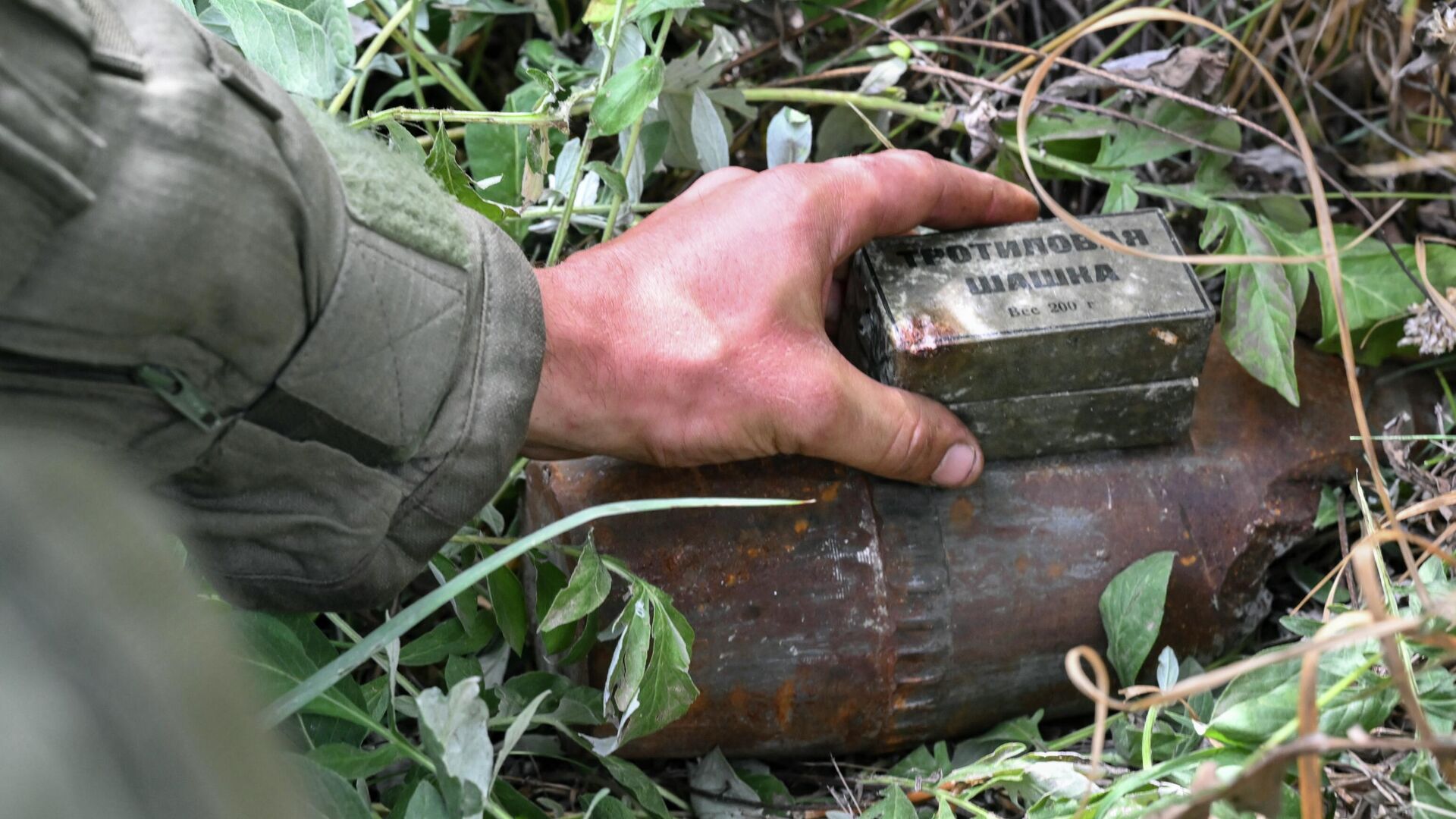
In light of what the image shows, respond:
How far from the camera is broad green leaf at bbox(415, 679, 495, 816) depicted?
1.05 metres

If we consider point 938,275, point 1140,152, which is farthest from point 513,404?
point 1140,152

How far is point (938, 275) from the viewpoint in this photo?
145 centimetres

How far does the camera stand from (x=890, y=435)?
53.5 inches

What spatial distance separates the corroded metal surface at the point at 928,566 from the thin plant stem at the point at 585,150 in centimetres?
31

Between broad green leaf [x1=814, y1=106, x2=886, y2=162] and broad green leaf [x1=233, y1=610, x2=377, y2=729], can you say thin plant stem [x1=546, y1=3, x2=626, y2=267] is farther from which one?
broad green leaf [x1=233, y1=610, x2=377, y2=729]

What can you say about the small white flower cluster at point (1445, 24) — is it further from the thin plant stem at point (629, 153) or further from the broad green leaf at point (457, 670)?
the broad green leaf at point (457, 670)

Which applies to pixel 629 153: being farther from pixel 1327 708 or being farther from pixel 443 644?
pixel 1327 708

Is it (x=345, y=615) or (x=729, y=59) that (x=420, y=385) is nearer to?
(x=345, y=615)

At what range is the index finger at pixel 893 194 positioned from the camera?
55.5 inches

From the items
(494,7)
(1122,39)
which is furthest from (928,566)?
(494,7)

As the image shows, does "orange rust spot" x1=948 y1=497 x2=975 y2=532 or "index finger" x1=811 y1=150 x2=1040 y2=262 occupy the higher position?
"index finger" x1=811 y1=150 x2=1040 y2=262

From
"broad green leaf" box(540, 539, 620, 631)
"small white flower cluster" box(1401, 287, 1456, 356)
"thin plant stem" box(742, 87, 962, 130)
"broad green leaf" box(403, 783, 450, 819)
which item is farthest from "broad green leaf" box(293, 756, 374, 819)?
"small white flower cluster" box(1401, 287, 1456, 356)

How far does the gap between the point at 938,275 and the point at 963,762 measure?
58cm

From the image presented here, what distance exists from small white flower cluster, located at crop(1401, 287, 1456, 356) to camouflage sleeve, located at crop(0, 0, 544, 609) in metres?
1.08
